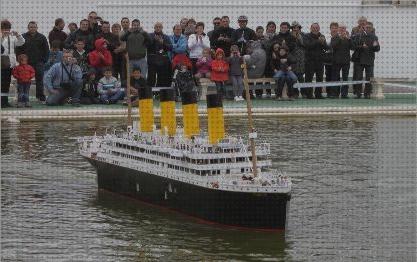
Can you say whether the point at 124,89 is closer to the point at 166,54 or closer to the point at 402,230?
the point at 166,54

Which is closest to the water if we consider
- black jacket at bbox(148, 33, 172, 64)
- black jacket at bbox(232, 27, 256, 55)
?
black jacket at bbox(148, 33, 172, 64)

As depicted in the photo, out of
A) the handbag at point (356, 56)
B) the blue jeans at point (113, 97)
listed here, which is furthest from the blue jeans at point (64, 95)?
the handbag at point (356, 56)

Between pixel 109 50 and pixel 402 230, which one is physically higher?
pixel 109 50

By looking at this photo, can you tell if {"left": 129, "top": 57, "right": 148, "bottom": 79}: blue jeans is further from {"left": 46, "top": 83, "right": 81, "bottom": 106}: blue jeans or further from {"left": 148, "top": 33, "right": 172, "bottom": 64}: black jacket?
{"left": 46, "top": 83, "right": 81, "bottom": 106}: blue jeans

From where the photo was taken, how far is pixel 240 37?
144 ft

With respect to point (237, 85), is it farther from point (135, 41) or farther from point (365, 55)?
point (365, 55)

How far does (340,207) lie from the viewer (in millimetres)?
28750

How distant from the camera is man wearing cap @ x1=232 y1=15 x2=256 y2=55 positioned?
43750 mm

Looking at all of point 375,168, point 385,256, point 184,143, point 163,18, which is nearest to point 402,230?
point 385,256

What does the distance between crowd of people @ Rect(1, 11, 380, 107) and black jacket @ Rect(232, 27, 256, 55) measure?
3 centimetres

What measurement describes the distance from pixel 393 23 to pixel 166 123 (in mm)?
24207

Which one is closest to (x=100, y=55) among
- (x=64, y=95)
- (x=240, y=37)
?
(x=64, y=95)

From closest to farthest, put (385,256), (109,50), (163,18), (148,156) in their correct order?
(385,256)
(148,156)
(109,50)
(163,18)

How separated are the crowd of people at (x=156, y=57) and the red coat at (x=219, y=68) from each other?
0.03 meters
